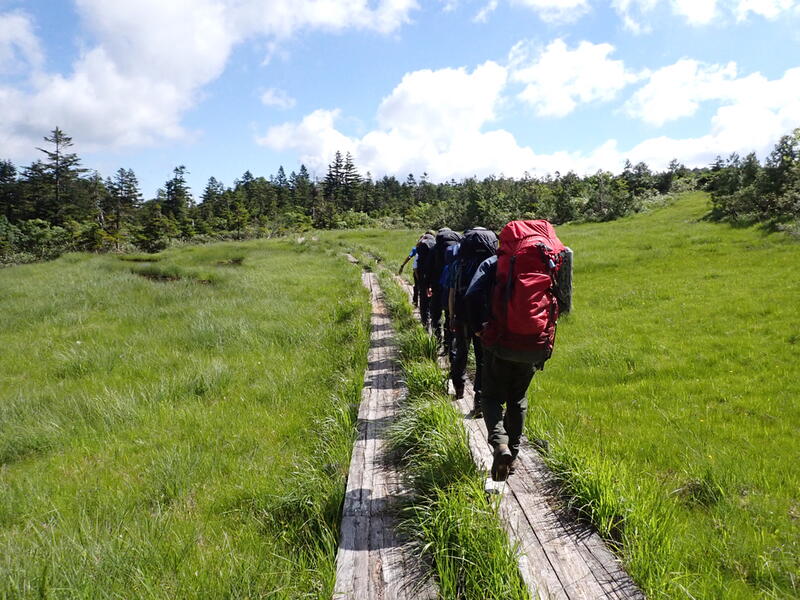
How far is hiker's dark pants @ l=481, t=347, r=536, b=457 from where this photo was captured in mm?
3385

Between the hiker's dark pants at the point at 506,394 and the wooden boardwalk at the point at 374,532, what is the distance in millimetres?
940

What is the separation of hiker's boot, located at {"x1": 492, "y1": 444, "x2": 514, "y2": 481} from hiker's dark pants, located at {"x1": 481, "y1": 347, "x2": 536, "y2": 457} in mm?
143

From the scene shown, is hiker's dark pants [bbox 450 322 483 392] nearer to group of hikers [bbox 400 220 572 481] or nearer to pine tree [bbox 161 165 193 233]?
group of hikers [bbox 400 220 572 481]

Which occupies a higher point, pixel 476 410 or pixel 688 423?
pixel 476 410

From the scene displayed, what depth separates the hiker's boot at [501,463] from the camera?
3.17m

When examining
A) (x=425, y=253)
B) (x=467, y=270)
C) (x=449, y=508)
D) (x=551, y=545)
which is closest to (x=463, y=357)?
(x=467, y=270)

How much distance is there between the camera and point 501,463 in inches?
125

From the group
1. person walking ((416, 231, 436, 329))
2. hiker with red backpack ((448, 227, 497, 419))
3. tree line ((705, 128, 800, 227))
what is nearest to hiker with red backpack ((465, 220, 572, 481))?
hiker with red backpack ((448, 227, 497, 419))

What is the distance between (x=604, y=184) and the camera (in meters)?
44.2

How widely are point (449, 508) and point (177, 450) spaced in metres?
3.37

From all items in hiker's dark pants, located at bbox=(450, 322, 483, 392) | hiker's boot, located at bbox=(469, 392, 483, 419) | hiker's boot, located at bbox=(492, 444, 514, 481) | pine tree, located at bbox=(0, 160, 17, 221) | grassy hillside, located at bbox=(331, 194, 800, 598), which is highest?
pine tree, located at bbox=(0, 160, 17, 221)

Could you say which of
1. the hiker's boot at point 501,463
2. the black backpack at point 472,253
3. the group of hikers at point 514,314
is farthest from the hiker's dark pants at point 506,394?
the black backpack at point 472,253

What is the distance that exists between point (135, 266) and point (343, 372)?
21.8m

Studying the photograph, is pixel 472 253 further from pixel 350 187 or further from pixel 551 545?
pixel 350 187
